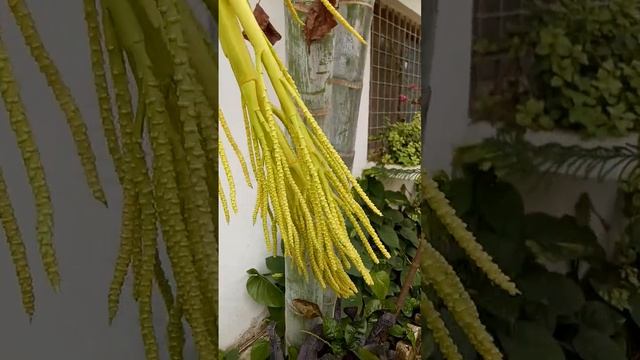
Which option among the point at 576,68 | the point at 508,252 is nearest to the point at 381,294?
the point at 508,252

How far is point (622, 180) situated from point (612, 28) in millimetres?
99

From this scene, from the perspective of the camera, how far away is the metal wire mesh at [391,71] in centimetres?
46

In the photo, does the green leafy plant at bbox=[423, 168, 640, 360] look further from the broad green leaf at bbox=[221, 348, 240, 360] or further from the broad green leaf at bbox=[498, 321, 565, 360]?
the broad green leaf at bbox=[221, 348, 240, 360]

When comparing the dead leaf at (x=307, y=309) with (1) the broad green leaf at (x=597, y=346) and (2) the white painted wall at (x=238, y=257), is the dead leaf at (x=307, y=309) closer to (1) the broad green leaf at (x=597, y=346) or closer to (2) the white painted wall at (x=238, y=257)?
(2) the white painted wall at (x=238, y=257)

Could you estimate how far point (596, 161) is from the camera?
0.37 metres

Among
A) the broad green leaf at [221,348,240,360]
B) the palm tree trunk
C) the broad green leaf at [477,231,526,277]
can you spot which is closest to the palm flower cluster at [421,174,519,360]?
the broad green leaf at [477,231,526,277]

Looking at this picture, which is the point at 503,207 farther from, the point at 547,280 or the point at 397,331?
the point at 397,331

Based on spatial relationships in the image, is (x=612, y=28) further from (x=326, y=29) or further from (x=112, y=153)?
(x=112, y=153)

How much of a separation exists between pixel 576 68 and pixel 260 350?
0.40 meters

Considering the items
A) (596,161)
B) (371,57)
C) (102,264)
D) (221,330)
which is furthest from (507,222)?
(102,264)

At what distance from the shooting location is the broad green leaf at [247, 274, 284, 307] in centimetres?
55

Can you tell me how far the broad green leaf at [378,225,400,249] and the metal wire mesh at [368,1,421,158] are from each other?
2.6 inches

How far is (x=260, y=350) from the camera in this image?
57 centimetres

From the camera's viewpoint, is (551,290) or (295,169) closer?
(551,290)
